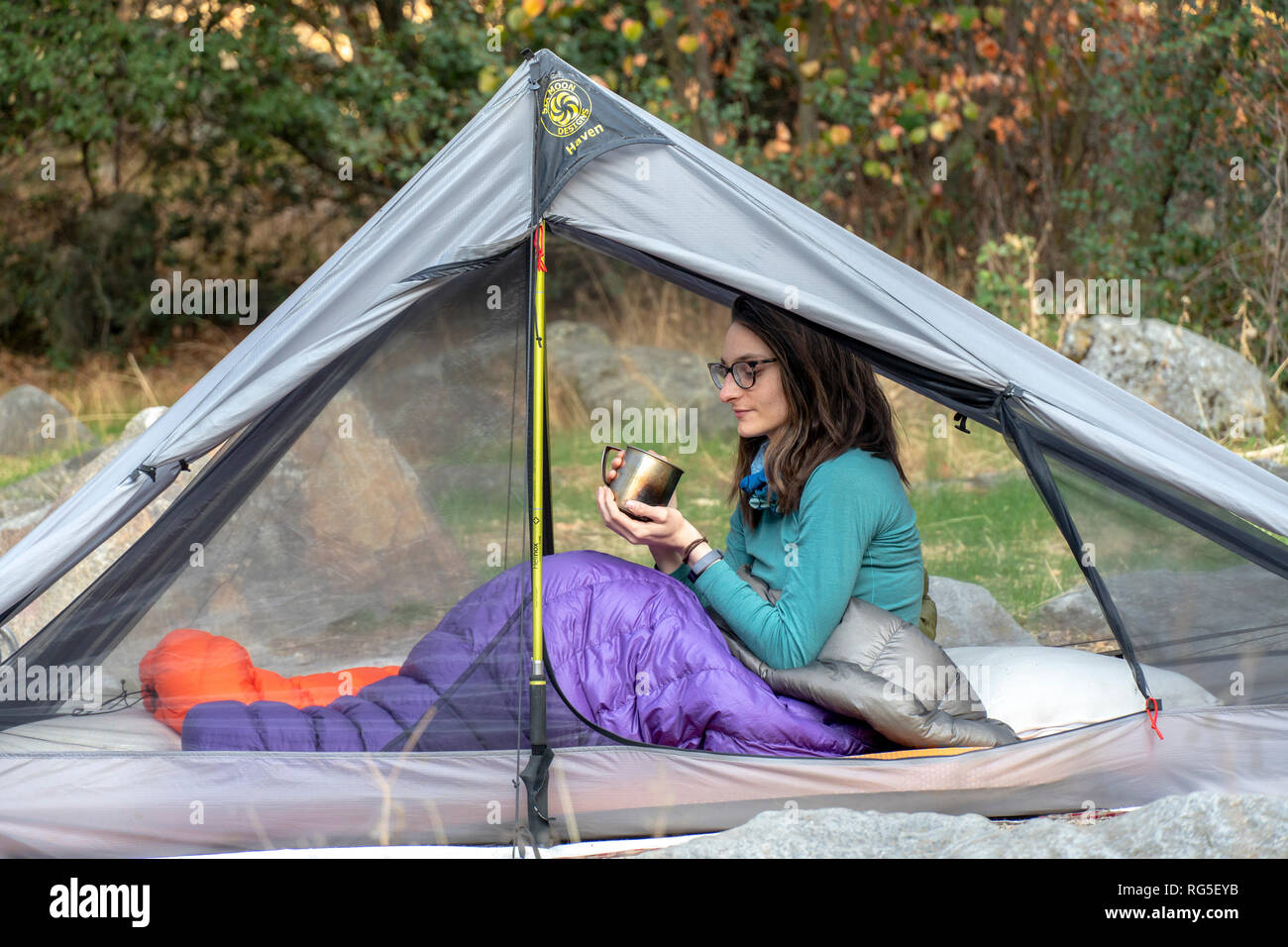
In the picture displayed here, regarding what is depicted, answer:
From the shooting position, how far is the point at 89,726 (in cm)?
249

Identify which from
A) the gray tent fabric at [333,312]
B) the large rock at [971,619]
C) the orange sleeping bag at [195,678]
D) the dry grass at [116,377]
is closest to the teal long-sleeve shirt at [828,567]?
the gray tent fabric at [333,312]

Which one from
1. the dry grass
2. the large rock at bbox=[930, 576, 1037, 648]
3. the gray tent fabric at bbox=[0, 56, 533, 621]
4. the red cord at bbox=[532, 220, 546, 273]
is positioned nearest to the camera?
the gray tent fabric at bbox=[0, 56, 533, 621]

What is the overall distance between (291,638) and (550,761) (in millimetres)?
604

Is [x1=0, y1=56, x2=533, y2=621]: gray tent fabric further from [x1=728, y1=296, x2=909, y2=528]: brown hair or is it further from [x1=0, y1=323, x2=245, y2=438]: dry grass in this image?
[x1=0, y1=323, x2=245, y2=438]: dry grass

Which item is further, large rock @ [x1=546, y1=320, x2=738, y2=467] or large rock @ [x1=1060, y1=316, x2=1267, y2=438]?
large rock @ [x1=546, y1=320, x2=738, y2=467]

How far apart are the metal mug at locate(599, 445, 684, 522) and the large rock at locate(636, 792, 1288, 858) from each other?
2.15ft

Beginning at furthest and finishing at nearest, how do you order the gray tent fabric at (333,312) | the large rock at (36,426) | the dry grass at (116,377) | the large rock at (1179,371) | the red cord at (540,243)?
the dry grass at (116,377) < the large rock at (36,426) < the large rock at (1179,371) < the red cord at (540,243) < the gray tent fabric at (333,312)

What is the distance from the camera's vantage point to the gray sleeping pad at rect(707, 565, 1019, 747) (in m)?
2.44

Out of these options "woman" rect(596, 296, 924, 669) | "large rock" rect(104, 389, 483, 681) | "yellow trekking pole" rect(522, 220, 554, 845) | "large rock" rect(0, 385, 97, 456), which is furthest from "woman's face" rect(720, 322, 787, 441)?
"large rock" rect(0, 385, 97, 456)

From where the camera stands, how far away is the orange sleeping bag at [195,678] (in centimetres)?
252

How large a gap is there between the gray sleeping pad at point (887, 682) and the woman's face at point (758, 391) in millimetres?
415

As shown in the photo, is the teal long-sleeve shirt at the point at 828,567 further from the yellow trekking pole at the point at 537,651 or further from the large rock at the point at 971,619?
the large rock at the point at 971,619

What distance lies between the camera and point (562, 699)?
2480 millimetres
